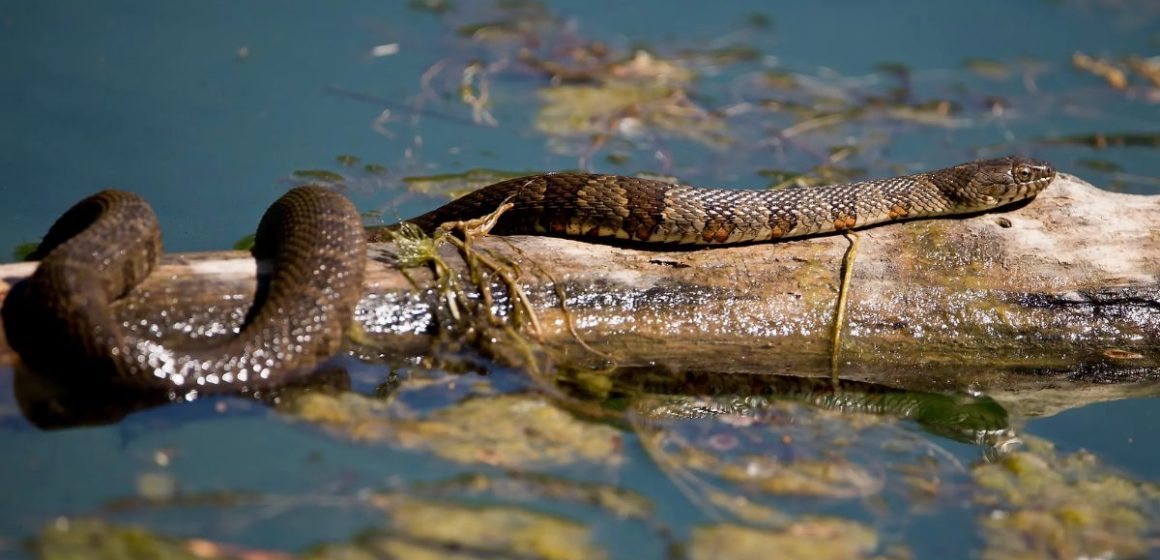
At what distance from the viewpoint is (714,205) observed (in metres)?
5.78

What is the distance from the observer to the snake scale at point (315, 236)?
14.5ft

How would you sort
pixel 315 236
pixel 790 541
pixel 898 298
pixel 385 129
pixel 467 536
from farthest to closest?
1. pixel 385 129
2. pixel 898 298
3. pixel 315 236
4. pixel 790 541
5. pixel 467 536

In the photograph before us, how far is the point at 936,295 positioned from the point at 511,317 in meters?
1.91

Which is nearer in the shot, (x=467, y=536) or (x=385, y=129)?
(x=467, y=536)

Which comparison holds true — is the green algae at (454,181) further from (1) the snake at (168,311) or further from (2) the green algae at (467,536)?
(2) the green algae at (467,536)

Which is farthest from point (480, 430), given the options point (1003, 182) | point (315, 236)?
point (1003, 182)

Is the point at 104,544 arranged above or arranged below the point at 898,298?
below

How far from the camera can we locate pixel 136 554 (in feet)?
12.5

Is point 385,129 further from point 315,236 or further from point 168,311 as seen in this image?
point 168,311

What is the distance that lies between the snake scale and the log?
0.49 ft

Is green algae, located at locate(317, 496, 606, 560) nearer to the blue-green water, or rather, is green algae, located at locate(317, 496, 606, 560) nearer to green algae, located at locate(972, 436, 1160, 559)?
the blue-green water

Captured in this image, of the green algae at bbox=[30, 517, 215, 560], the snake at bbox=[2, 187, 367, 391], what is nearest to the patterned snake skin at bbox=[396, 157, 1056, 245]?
the snake at bbox=[2, 187, 367, 391]

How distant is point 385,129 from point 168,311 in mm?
3613

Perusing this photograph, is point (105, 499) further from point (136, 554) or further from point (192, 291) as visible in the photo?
point (192, 291)
